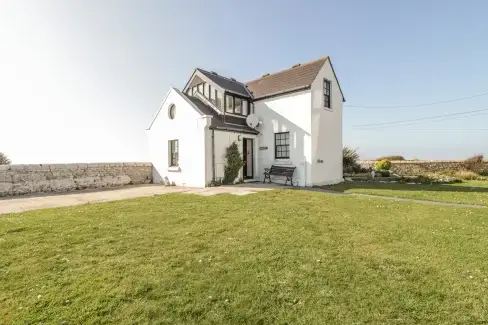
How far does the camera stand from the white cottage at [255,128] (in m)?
14.8

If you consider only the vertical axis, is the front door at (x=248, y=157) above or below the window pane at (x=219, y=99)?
below

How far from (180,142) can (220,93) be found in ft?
14.1

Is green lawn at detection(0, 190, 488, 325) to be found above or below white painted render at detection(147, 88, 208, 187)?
below

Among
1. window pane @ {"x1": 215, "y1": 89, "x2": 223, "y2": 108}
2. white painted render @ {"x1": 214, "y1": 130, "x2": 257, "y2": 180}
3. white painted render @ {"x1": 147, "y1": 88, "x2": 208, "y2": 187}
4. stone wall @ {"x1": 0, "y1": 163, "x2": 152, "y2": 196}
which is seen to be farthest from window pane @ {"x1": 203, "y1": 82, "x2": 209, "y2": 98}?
stone wall @ {"x1": 0, "y1": 163, "x2": 152, "y2": 196}

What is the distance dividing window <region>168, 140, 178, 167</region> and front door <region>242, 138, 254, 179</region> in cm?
450

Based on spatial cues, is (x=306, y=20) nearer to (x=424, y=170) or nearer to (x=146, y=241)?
(x=146, y=241)

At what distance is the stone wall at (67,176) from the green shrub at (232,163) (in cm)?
684

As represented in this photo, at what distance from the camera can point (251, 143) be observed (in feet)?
56.3

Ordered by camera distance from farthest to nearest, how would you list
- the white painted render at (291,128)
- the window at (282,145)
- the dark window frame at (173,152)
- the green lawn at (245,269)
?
the dark window frame at (173,152) < the window at (282,145) < the white painted render at (291,128) < the green lawn at (245,269)

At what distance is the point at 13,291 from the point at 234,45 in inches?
645

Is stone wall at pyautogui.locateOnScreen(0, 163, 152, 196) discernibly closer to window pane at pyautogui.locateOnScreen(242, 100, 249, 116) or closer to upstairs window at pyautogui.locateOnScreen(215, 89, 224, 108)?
upstairs window at pyautogui.locateOnScreen(215, 89, 224, 108)

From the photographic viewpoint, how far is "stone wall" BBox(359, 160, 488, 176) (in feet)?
79.5

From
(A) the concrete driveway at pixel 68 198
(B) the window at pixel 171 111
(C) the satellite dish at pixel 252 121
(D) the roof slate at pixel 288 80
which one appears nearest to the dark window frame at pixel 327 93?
(D) the roof slate at pixel 288 80

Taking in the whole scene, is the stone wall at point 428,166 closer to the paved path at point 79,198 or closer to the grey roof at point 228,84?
the grey roof at point 228,84
